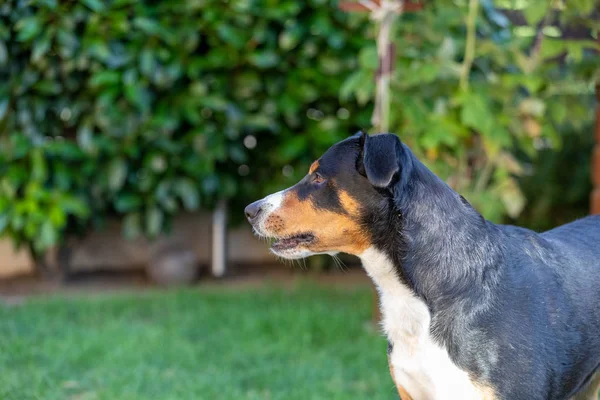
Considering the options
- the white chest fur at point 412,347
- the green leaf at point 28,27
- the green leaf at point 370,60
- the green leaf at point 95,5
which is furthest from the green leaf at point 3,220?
the white chest fur at point 412,347

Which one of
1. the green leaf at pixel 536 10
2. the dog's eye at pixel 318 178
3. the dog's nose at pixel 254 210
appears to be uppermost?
the green leaf at pixel 536 10

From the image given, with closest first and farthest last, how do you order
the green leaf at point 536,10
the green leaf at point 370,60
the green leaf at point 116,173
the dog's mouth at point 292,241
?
the dog's mouth at point 292,241
the green leaf at point 536,10
the green leaf at point 370,60
the green leaf at point 116,173

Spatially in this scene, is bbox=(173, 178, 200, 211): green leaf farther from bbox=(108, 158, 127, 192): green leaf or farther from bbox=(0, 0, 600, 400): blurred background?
bbox=(108, 158, 127, 192): green leaf

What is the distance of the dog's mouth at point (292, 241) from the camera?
102 inches

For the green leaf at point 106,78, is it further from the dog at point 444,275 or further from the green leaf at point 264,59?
the dog at point 444,275

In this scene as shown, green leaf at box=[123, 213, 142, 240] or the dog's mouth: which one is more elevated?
the dog's mouth

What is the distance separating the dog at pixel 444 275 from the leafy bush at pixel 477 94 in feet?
6.04

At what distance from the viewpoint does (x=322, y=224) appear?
2.57 metres

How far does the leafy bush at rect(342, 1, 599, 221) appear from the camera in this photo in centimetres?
436

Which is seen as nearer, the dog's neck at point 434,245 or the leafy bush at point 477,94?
the dog's neck at point 434,245

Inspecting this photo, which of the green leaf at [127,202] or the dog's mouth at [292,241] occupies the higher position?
the dog's mouth at [292,241]

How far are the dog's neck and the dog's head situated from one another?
6cm

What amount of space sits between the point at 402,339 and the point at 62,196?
147 inches

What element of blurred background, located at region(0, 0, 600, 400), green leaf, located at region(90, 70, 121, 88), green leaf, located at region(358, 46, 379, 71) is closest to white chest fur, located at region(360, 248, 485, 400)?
blurred background, located at region(0, 0, 600, 400)
